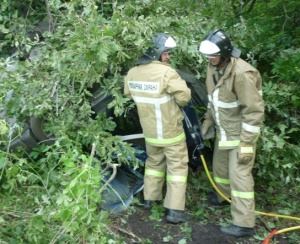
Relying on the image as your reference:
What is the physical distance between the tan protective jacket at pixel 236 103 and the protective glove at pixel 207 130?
21 cm

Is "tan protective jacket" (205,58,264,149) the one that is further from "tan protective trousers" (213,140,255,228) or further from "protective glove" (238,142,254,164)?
"tan protective trousers" (213,140,255,228)

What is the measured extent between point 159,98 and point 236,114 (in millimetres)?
680

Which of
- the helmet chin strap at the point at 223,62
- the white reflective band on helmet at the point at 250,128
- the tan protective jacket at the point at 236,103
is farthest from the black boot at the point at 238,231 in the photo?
the helmet chin strap at the point at 223,62

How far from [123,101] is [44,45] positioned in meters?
1.18

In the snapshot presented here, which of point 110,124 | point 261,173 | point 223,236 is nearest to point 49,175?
point 110,124

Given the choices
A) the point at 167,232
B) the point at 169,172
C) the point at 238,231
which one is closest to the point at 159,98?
the point at 169,172

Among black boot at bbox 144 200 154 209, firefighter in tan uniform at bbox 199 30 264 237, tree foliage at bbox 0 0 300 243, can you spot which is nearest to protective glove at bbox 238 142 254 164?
firefighter in tan uniform at bbox 199 30 264 237

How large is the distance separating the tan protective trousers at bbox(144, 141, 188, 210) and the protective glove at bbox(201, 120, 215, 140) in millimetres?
300

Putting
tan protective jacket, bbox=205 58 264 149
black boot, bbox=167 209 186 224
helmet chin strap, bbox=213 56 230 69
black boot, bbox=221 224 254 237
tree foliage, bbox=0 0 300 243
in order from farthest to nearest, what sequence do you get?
black boot, bbox=167 209 186 224 < black boot, bbox=221 224 254 237 < helmet chin strap, bbox=213 56 230 69 < tan protective jacket, bbox=205 58 264 149 < tree foliage, bbox=0 0 300 243

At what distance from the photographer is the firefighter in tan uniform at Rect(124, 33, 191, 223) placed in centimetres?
414

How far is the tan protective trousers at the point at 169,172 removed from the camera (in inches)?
171

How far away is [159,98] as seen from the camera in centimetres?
417

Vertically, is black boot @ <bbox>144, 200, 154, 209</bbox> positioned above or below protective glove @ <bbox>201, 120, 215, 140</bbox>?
below

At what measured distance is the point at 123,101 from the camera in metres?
4.24
